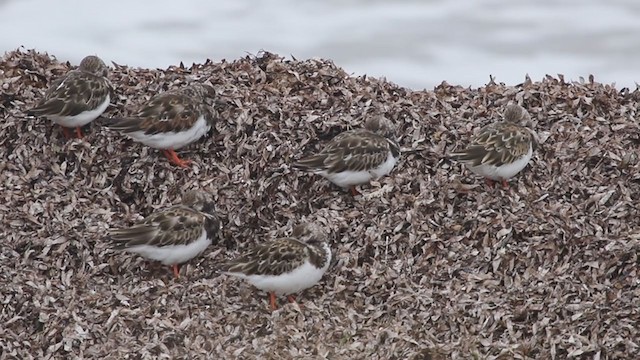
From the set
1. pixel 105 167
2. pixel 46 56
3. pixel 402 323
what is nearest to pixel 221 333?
pixel 402 323

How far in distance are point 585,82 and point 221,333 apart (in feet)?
12.8

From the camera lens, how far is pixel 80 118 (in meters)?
7.91

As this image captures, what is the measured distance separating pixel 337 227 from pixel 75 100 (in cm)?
218

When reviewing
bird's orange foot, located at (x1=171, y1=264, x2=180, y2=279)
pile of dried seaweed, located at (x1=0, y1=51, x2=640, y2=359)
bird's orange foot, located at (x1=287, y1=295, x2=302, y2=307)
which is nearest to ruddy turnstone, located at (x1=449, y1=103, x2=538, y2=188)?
pile of dried seaweed, located at (x1=0, y1=51, x2=640, y2=359)

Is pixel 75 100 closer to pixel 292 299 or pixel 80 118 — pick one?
pixel 80 118

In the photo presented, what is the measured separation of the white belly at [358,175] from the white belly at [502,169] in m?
0.59

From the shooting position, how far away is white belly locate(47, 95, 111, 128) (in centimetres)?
786

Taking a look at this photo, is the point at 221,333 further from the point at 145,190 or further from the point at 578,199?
the point at 578,199

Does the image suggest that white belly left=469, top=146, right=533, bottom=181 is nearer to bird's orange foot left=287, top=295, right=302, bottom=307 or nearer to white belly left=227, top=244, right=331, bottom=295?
white belly left=227, top=244, right=331, bottom=295

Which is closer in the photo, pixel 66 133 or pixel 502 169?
pixel 502 169

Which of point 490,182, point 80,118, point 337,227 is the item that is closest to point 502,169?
point 490,182

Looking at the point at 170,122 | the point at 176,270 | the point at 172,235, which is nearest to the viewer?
the point at 172,235

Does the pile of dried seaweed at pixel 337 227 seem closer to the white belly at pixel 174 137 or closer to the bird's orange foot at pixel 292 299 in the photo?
the bird's orange foot at pixel 292 299

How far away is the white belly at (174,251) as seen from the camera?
22.6 ft
